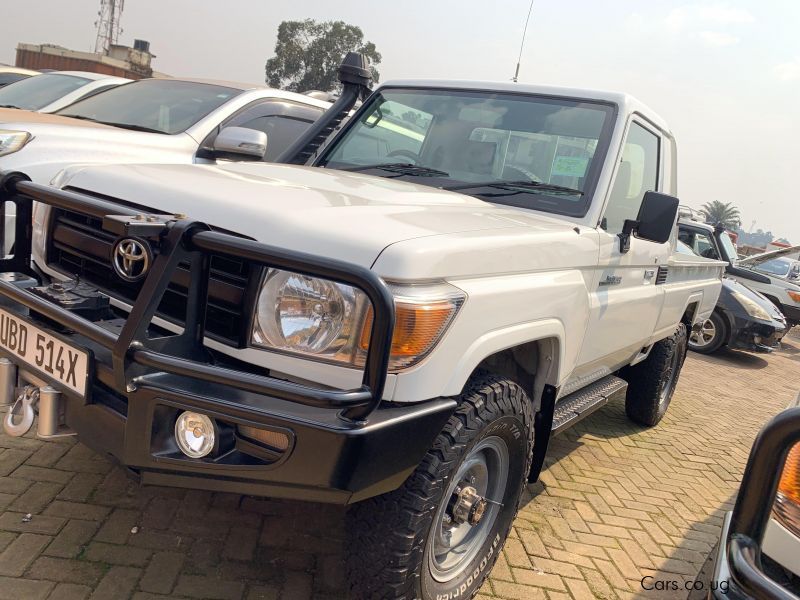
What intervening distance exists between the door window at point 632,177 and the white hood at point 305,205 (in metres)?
0.50

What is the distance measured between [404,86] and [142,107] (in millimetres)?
2584

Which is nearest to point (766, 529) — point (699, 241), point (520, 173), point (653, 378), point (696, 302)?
point (520, 173)

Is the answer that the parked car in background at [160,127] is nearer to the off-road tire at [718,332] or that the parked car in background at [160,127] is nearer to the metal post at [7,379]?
the metal post at [7,379]

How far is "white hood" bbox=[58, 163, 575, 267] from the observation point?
1812 mm

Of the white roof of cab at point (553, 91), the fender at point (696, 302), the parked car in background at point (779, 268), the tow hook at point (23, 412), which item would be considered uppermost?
the white roof of cab at point (553, 91)

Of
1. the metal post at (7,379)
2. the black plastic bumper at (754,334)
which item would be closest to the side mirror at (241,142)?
the metal post at (7,379)

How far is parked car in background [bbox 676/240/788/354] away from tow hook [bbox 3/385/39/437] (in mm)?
9089

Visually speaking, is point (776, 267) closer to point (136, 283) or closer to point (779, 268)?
point (779, 268)

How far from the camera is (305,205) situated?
2.01m

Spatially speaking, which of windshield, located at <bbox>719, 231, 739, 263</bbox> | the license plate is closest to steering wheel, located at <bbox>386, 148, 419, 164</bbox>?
the license plate

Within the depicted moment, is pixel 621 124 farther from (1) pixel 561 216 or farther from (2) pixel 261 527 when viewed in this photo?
(2) pixel 261 527

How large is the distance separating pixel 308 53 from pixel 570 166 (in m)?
48.1

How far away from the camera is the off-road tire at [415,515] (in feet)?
6.36

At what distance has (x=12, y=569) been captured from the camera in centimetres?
225
